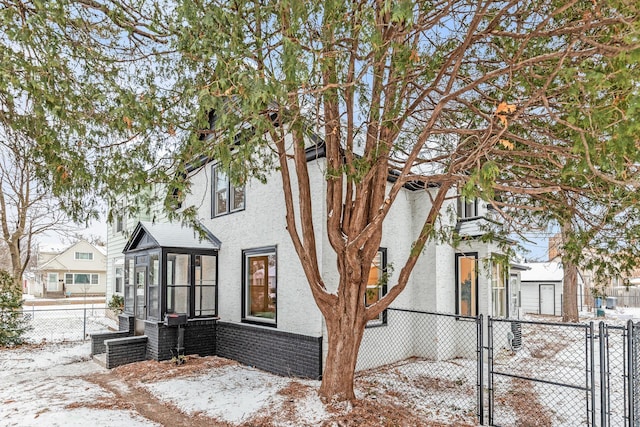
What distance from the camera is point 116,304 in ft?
54.5

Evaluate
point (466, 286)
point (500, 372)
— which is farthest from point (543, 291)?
point (500, 372)

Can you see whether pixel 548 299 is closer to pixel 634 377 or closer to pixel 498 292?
pixel 498 292

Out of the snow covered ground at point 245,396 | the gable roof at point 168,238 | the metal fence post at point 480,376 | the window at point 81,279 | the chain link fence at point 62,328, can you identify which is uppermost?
the gable roof at point 168,238

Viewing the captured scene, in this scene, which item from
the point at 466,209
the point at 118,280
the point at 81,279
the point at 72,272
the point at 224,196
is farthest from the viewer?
the point at 81,279

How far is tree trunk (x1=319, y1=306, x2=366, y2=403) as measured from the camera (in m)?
6.16

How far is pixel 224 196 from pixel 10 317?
8.12 meters

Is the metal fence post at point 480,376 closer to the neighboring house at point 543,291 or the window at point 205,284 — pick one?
the window at point 205,284

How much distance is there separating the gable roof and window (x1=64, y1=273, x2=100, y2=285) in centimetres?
3306

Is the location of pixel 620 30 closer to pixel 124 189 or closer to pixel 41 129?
pixel 124 189

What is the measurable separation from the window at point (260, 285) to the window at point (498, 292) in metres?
5.85

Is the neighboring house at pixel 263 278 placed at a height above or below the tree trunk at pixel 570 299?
above

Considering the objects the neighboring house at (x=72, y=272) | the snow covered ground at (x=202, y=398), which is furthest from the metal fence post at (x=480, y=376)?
the neighboring house at (x=72, y=272)

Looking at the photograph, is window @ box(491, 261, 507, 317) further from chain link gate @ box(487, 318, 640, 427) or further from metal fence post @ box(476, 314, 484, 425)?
metal fence post @ box(476, 314, 484, 425)

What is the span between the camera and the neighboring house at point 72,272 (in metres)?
38.0
